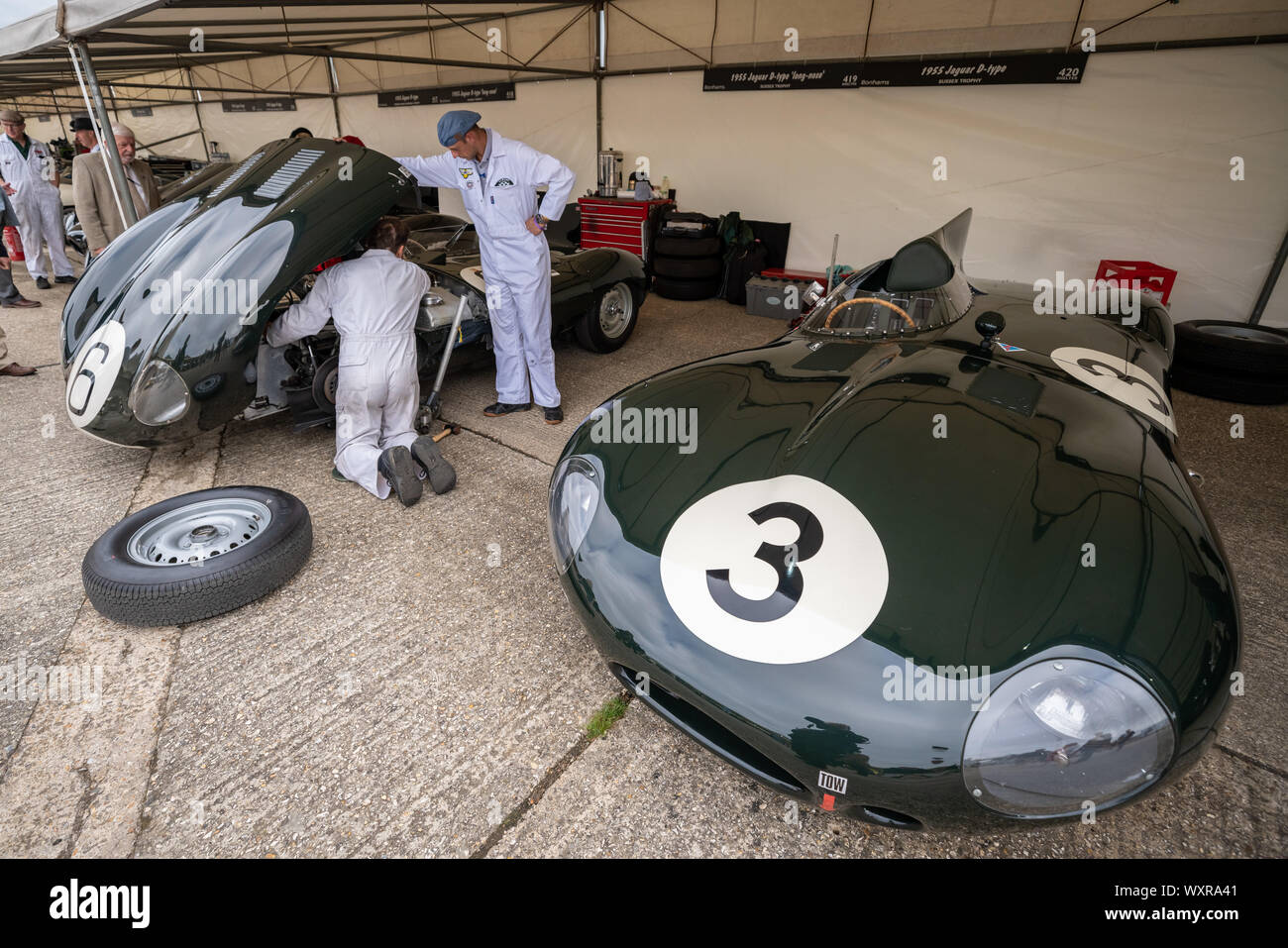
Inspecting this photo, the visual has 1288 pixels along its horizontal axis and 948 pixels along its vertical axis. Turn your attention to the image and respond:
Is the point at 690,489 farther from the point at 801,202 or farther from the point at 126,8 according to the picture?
the point at 801,202

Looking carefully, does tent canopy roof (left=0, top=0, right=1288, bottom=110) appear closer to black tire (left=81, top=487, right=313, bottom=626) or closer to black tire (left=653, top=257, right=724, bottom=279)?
black tire (left=653, top=257, right=724, bottom=279)

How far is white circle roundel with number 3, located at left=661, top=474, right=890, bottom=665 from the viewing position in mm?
1302

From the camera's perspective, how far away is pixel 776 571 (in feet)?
4.56

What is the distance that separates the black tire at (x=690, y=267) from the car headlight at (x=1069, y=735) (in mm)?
6562

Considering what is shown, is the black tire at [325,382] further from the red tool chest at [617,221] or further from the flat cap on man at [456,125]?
the red tool chest at [617,221]

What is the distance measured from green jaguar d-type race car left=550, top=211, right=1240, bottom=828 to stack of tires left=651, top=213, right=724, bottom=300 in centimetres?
553

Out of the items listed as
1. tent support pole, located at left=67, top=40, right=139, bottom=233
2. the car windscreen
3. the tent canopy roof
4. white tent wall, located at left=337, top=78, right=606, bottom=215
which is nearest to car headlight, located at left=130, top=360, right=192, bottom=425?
tent support pole, located at left=67, top=40, right=139, bottom=233

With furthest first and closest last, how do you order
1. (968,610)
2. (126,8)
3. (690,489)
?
(126,8)
(690,489)
(968,610)

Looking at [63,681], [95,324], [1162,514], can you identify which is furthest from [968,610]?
[95,324]

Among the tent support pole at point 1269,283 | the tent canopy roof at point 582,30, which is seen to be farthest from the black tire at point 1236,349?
the tent canopy roof at point 582,30

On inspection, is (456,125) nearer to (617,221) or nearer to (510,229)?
(510,229)
